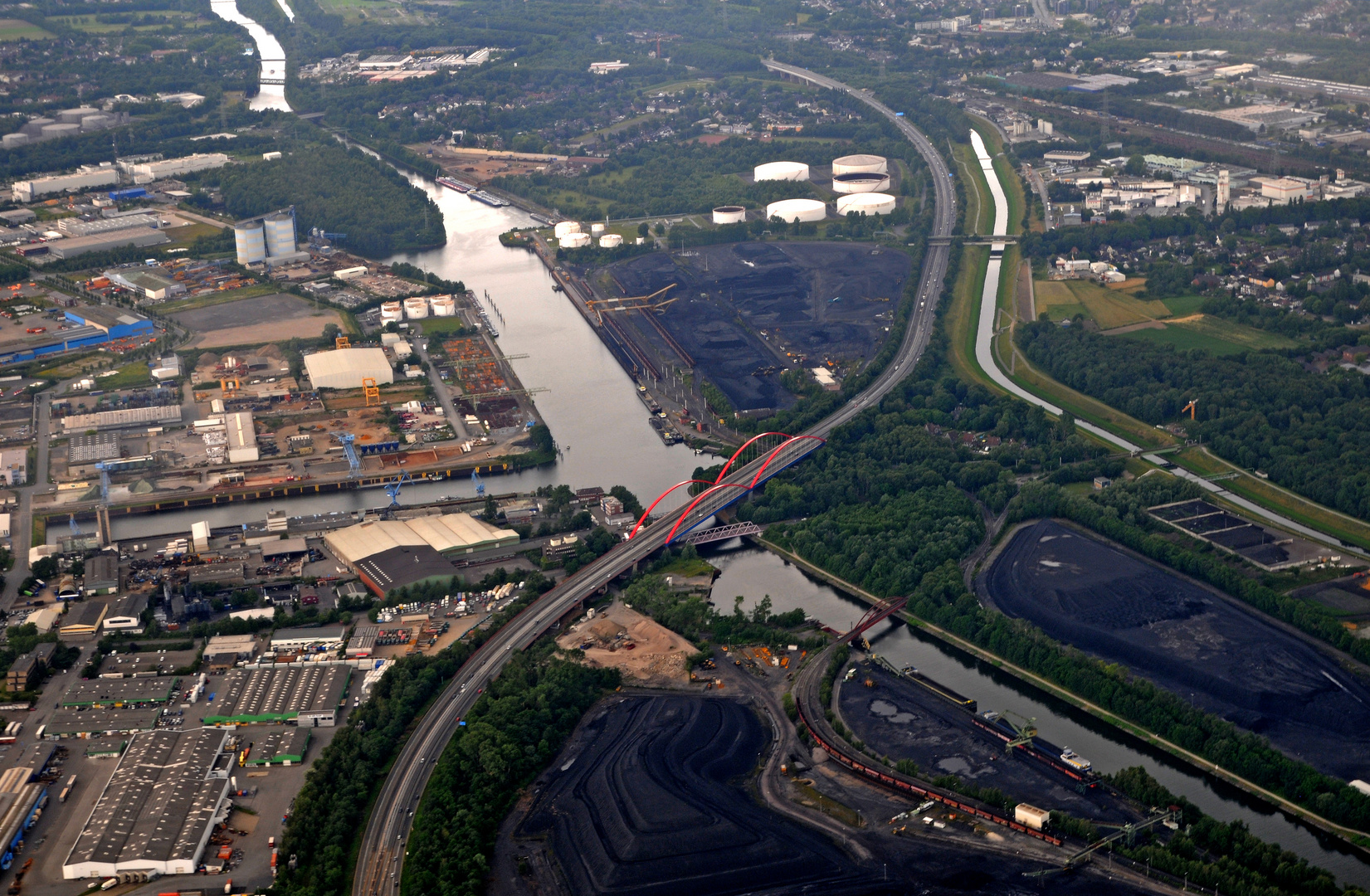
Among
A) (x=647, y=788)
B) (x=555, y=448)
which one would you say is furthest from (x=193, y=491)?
(x=647, y=788)

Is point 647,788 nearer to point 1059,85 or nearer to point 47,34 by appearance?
point 1059,85

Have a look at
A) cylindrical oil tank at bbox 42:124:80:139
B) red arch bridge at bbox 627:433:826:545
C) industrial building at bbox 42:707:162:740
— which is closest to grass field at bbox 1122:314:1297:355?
red arch bridge at bbox 627:433:826:545

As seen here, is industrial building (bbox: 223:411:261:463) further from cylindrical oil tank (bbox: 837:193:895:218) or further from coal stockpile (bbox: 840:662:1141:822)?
cylindrical oil tank (bbox: 837:193:895:218)

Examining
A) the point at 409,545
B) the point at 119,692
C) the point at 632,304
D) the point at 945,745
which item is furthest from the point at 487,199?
the point at 945,745

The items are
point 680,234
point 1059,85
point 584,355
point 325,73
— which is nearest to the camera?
point 584,355

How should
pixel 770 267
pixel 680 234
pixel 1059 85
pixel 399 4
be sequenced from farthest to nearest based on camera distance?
pixel 399 4 < pixel 1059 85 < pixel 680 234 < pixel 770 267

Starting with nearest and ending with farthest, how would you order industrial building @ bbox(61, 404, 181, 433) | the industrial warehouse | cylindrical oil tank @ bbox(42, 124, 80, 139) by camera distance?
the industrial warehouse
industrial building @ bbox(61, 404, 181, 433)
cylindrical oil tank @ bbox(42, 124, 80, 139)

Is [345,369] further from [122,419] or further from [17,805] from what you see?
[17,805]
